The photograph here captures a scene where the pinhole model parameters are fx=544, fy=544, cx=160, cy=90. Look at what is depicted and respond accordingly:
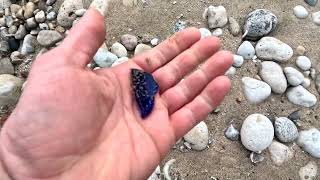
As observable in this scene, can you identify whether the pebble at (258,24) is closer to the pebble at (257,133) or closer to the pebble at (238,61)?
the pebble at (238,61)

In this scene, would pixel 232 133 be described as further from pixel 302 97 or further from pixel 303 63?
pixel 303 63

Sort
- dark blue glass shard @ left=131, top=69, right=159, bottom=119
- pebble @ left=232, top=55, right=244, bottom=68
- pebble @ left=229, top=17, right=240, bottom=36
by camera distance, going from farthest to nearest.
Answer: pebble @ left=229, top=17, right=240, bottom=36, pebble @ left=232, top=55, right=244, bottom=68, dark blue glass shard @ left=131, top=69, right=159, bottom=119

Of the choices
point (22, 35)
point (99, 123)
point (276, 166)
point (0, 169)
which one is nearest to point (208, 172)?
point (276, 166)

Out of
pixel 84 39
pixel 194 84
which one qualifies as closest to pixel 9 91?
pixel 84 39

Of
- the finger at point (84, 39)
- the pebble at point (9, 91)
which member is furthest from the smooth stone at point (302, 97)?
the pebble at point (9, 91)

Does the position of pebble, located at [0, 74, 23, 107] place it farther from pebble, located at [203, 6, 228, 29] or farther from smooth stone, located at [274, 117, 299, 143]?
smooth stone, located at [274, 117, 299, 143]

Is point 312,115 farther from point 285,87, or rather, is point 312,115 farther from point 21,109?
point 21,109

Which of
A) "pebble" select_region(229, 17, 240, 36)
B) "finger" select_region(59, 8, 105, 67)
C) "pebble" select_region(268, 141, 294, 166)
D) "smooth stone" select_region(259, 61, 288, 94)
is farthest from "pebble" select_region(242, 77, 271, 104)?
"finger" select_region(59, 8, 105, 67)
